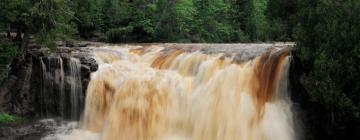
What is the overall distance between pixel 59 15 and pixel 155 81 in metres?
4.27

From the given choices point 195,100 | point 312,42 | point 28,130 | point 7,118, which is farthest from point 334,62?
point 7,118

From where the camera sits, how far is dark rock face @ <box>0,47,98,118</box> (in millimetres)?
14094

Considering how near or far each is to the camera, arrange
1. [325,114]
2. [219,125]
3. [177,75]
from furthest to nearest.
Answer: [177,75], [219,125], [325,114]

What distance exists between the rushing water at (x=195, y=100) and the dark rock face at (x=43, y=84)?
728mm

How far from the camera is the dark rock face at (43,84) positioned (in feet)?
46.2

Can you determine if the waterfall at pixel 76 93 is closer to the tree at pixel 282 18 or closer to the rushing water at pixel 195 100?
the rushing water at pixel 195 100

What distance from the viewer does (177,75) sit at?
13672mm

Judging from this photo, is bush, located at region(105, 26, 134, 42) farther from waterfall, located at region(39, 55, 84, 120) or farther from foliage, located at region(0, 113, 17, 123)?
foliage, located at region(0, 113, 17, 123)

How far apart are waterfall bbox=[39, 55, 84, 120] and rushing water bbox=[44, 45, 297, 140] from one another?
656 millimetres

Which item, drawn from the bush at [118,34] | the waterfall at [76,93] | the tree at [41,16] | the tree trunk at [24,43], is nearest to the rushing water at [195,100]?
the waterfall at [76,93]

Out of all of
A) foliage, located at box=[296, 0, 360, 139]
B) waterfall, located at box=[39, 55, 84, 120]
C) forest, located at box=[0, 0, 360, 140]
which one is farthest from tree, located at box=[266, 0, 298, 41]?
waterfall, located at box=[39, 55, 84, 120]

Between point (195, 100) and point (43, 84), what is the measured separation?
19.4ft

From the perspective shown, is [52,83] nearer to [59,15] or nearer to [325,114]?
[59,15]

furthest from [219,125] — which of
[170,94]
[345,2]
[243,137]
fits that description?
[345,2]
